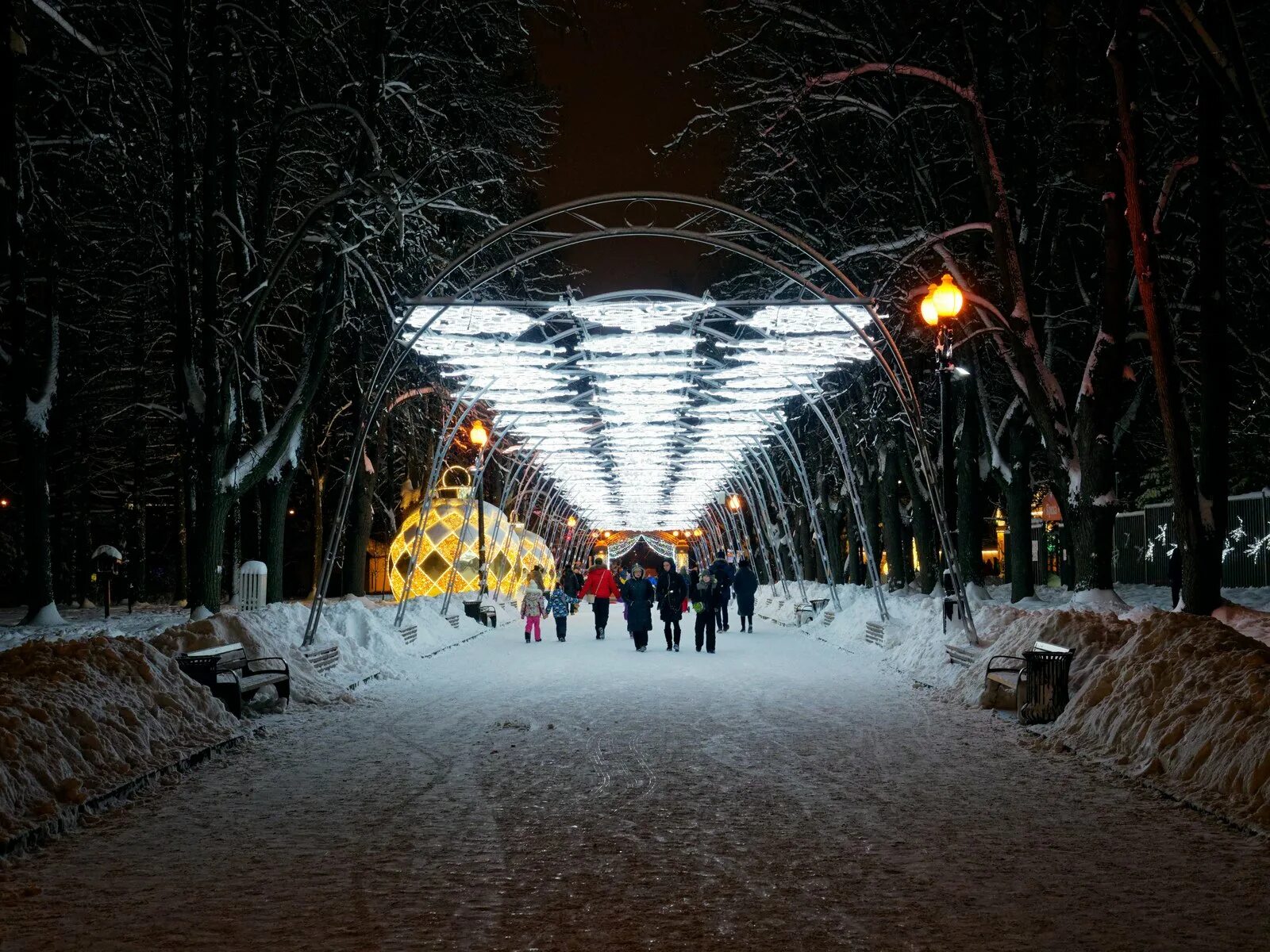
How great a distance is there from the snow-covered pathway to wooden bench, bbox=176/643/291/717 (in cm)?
80

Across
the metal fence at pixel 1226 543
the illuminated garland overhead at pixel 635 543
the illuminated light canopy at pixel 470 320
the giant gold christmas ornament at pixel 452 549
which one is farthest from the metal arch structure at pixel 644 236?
the illuminated garland overhead at pixel 635 543

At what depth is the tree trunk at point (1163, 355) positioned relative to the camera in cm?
1325

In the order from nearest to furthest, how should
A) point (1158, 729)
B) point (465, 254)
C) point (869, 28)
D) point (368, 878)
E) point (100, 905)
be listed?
point (100, 905) < point (368, 878) < point (1158, 729) < point (465, 254) < point (869, 28)

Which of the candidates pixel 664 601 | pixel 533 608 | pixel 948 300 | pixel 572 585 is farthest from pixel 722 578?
pixel 948 300

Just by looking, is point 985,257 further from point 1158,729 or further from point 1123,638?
point 1158,729

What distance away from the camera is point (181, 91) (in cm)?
1739

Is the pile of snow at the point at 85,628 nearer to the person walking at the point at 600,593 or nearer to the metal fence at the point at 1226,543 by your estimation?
the person walking at the point at 600,593

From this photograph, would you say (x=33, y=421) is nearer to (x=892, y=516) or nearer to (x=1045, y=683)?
(x=1045, y=683)

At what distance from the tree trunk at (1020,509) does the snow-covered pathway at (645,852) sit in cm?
1306

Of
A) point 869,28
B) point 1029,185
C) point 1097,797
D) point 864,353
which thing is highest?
point 869,28

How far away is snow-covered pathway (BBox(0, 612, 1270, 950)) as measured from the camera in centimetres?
538

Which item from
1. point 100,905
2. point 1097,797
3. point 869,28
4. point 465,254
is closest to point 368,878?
point 100,905

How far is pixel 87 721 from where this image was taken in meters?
8.62

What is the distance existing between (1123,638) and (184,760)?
813cm
